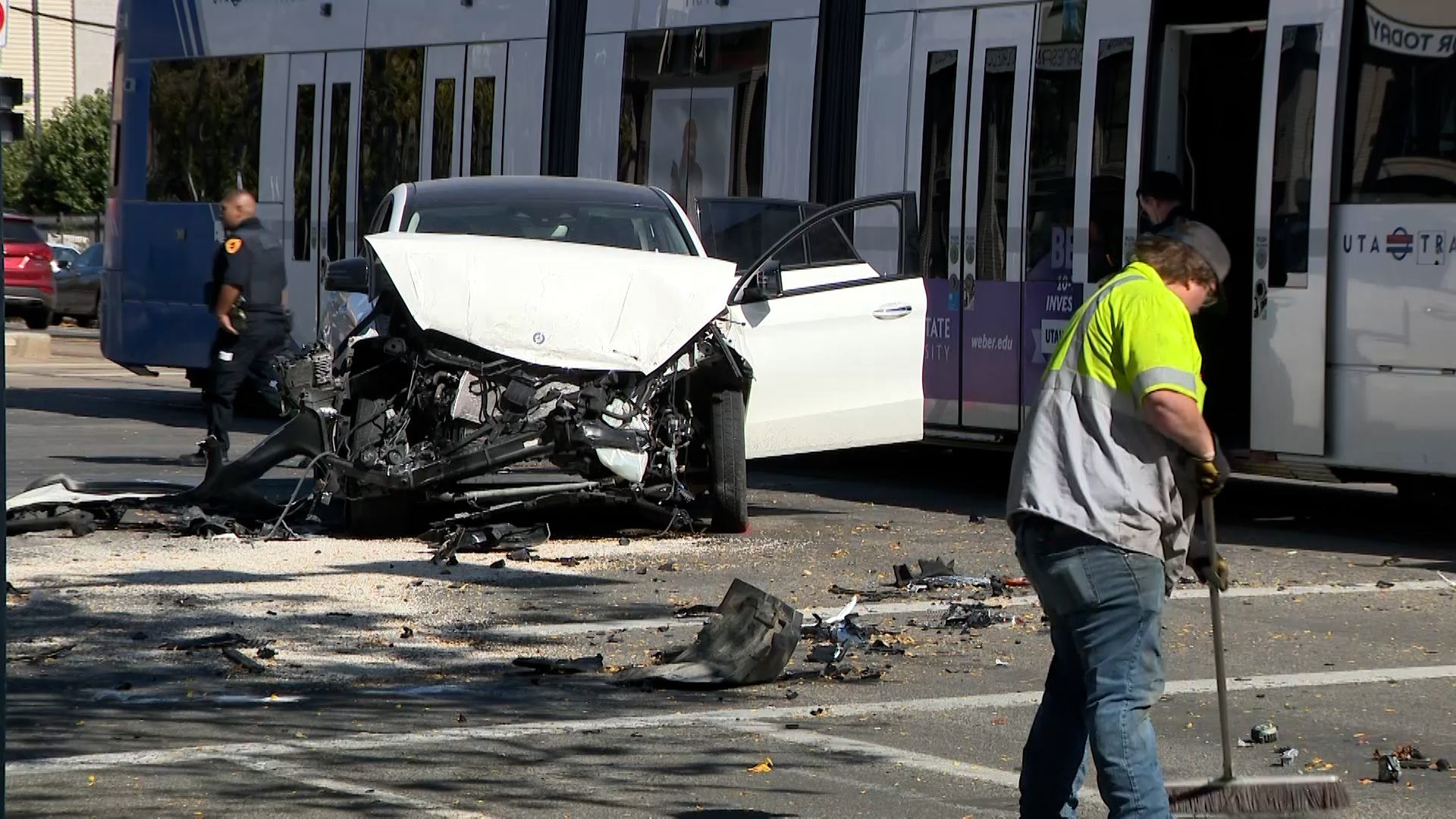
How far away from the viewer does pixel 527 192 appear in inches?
484

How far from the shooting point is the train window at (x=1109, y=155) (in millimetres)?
12727

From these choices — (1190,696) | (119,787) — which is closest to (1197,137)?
(1190,696)

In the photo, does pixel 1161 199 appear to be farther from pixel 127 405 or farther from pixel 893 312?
pixel 127 405

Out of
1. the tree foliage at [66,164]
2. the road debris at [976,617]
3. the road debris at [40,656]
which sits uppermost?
the tree foliage at [66,164]

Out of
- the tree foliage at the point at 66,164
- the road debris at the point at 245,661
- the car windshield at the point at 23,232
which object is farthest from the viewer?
the tree foliage at the point at 66,164

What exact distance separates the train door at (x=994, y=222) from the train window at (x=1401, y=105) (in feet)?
8.01

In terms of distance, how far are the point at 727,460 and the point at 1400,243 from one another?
144 inches

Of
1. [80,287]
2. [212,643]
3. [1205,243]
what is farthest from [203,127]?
[80,287]

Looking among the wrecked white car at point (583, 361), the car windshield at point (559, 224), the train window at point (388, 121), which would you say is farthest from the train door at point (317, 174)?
the car windshield at point (559, 224)

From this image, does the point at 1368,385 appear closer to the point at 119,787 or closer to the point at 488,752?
the point at 488,752

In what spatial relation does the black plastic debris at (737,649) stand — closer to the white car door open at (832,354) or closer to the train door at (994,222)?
the white car door open at (832,354)

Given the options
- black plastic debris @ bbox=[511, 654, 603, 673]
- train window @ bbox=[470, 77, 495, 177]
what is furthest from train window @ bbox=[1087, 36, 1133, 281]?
black plastic debris @ bbox=[511, 654, 603, 673]

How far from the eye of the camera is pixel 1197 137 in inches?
512

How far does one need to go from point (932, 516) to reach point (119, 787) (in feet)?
24.6
